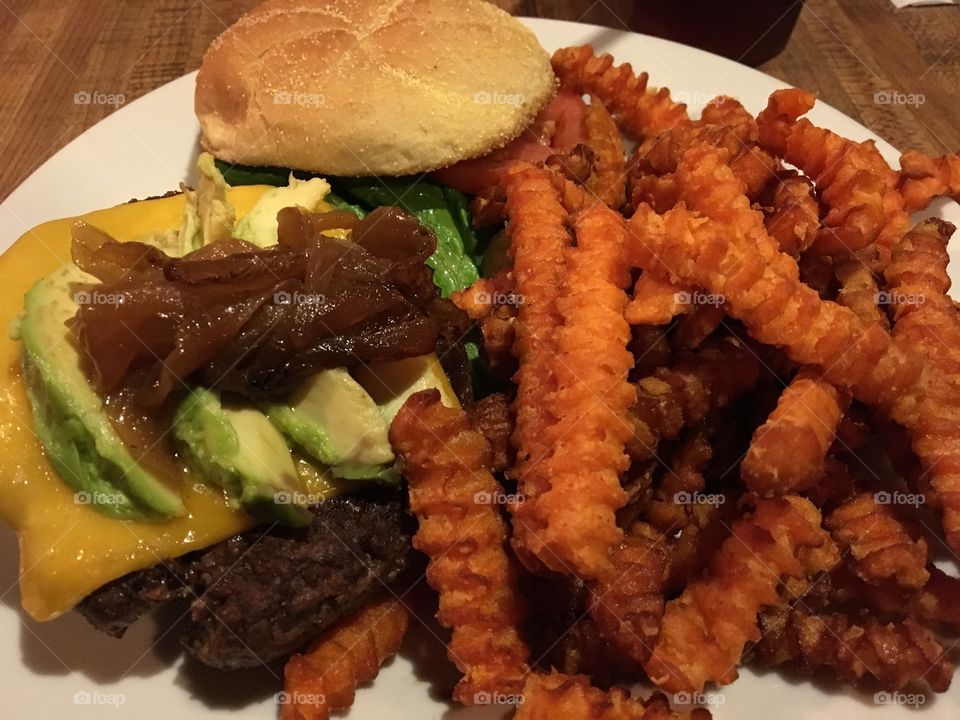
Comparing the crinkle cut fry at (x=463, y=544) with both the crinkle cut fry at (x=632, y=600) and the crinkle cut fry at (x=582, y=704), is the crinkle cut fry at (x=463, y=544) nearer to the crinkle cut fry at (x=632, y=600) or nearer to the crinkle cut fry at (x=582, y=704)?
the crinkle cut fry at (x=582, y=704)

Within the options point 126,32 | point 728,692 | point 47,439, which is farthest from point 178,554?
point 126,32

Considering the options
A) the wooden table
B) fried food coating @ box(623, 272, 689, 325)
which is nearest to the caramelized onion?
fried food coating @ box(623, 272, 689, 325)

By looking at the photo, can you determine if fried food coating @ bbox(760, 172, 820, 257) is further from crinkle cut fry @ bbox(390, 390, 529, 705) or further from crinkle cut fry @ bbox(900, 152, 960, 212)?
crinkle cut fry @ bbox(390, 390, 529, 705)

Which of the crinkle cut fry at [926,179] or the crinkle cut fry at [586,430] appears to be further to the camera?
the crinkle cut fry at [926,179]

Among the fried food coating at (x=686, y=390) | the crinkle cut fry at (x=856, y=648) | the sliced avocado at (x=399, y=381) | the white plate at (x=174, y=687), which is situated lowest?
the white plate at (x=174, y=687)

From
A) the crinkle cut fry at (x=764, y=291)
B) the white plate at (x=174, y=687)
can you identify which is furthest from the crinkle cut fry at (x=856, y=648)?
the crinkle cut fry at (x=764, y=291)

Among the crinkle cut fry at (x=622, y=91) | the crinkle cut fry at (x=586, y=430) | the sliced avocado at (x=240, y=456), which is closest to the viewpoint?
the crinkle cut fry at (x=586, y=430)
